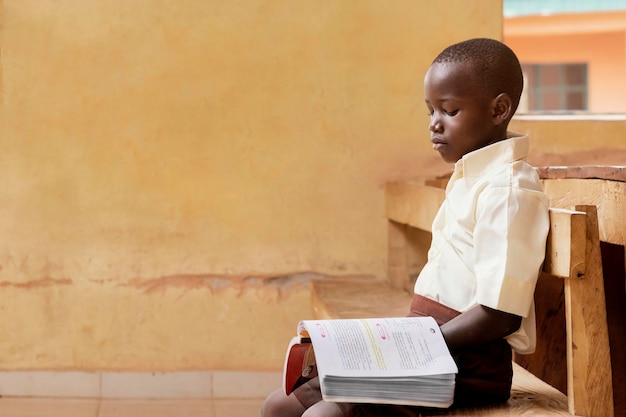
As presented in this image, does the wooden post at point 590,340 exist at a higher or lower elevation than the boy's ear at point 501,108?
lower

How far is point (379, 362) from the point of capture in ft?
4.90

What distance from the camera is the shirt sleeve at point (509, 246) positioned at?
5.01 ft

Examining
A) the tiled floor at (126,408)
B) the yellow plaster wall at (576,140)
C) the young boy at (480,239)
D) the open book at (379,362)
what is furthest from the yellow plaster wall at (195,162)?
the open book at (379,362)

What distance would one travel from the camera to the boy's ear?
1.66 m

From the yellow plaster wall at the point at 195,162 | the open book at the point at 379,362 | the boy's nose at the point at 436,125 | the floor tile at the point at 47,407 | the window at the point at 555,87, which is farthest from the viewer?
the window at the point at 555,87

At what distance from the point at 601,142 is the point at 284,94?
4.02 feet

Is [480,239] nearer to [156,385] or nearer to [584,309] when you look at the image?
[584,309]

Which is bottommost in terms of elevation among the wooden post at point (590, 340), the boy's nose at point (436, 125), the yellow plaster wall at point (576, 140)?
the wooden post at point (590, 340)

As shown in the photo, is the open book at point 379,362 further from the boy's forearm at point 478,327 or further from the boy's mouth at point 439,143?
the boy's mouth at point 439,143

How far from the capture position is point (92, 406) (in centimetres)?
303

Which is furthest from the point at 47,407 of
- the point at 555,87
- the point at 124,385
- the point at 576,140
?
the point at 555,87

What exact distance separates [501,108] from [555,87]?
1012 centimetres

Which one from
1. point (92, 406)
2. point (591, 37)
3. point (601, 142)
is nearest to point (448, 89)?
point (601, 142)

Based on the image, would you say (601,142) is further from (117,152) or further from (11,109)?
(11,109)
